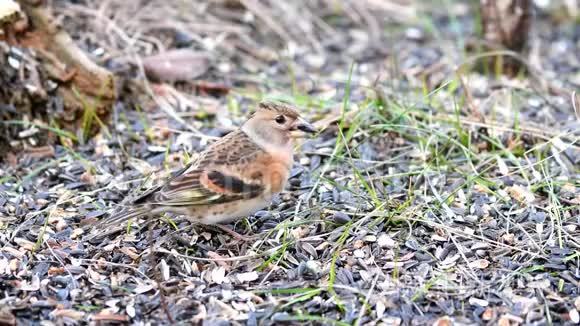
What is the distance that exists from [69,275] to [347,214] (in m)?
1.50

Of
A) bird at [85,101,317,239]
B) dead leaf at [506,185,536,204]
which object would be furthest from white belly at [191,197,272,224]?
dead leaf at [506,185,536,204]

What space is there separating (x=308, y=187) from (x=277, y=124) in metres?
0.64

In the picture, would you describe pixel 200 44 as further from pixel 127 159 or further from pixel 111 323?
pixel 111 323

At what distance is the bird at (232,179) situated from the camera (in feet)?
13.8

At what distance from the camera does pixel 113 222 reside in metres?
4.07

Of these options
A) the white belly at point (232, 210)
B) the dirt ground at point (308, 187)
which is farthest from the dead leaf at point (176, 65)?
the white belly at point (232, 210)

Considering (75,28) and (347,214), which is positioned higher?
(75,28)

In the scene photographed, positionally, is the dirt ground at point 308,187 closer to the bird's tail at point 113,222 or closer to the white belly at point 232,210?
the bird's tail at point 113,222

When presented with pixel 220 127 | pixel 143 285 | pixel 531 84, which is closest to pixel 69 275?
pixel 143 285

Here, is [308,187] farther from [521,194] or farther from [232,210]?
[521,194]

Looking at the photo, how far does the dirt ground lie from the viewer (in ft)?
12.9

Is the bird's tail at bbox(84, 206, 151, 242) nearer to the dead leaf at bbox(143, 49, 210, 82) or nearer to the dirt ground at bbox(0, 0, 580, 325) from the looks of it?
the dirt ground at bbox(0, 0, 580, 325)

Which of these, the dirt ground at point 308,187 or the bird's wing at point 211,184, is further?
the bird's wing at point 211,184

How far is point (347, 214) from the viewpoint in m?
4.57
